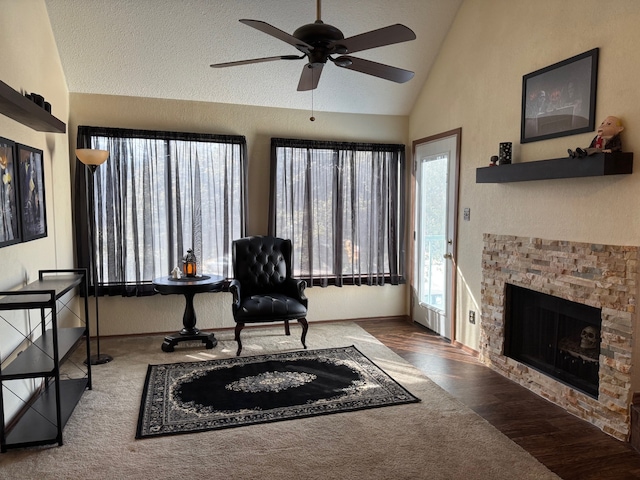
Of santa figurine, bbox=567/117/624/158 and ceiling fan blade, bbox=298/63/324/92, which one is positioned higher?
ceiling fan blade, bbox=298/63/324/92

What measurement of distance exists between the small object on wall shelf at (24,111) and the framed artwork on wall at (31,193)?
18 centimetres

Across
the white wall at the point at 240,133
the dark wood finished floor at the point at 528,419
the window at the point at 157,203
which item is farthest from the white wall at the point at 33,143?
the dark wood finished floor at the point at 528,419

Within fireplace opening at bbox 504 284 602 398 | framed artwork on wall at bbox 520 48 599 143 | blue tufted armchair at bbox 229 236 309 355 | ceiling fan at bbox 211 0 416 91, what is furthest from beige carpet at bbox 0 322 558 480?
ceiling fan at bbox 211 0 416 91

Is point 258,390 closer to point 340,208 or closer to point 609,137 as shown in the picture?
point 340,208

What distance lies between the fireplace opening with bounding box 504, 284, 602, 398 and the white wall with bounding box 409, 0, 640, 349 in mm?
473

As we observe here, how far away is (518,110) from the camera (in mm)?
3664

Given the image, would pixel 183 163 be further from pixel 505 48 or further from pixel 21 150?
pixel 505 48

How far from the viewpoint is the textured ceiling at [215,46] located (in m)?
3.91

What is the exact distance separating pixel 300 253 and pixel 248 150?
4.21ft

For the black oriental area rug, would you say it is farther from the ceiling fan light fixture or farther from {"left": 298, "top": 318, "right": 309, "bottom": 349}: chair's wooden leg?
the ceiling fan light fixture

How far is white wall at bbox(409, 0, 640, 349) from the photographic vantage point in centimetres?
278

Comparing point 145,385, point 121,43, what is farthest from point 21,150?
point 145,385

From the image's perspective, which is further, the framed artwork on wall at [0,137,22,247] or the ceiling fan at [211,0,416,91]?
the framed artwork on wall at [0,137,22,247]

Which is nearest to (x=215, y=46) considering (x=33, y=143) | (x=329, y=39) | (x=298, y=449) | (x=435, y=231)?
(x=33, y=143)
